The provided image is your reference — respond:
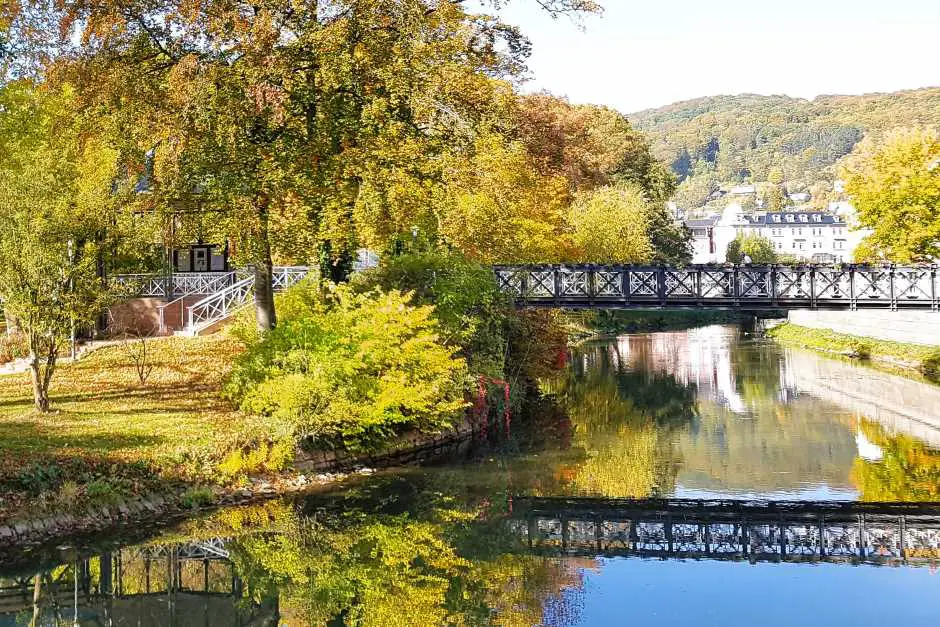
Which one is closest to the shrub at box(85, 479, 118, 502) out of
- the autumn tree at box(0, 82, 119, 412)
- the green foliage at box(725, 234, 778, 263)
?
the autumn tree at box(0, 82, 119, 412)

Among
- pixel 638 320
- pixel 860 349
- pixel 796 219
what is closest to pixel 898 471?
pixel 860 349

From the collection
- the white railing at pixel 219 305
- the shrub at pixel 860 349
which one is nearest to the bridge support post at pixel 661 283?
the white railing at pixel 219 305

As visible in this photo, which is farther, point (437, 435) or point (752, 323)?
point (752, 323)

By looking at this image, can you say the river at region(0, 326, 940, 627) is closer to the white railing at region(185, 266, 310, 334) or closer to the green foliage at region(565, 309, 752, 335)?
the white railing at region(185, 266, 310, 334)

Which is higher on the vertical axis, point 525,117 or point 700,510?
point 525,117

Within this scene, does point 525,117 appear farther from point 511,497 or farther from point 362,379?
point 511,497

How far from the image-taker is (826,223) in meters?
162

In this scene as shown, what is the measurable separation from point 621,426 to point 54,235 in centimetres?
1586

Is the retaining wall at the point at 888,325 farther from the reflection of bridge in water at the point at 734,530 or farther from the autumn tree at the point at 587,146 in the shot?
the reflection of bridge in water at the point at 734,530

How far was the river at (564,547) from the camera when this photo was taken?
47.9 ft

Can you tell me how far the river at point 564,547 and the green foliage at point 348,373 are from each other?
5.05 feet

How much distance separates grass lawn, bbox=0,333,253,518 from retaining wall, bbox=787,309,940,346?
25.1m

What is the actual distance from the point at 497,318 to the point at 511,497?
11321mm

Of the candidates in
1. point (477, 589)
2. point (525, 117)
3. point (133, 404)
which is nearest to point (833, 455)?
point (477, 589)
